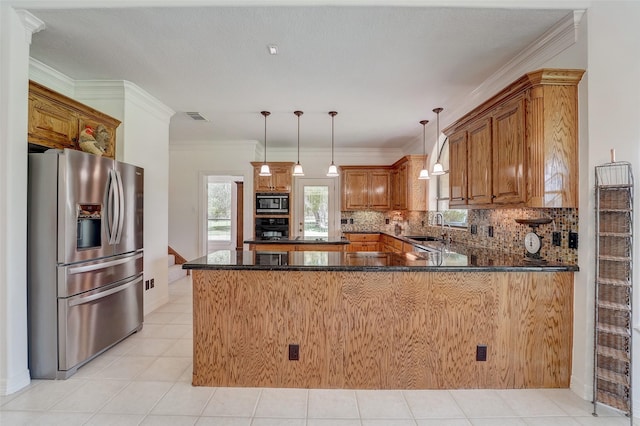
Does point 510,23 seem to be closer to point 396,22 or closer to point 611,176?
point 396,22

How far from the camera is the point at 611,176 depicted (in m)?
2.01

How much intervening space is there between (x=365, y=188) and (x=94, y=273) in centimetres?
496

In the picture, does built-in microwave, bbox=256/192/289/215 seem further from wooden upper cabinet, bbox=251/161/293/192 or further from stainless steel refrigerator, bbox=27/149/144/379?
stainless steel refrigerator, bbox=27/149/144/379

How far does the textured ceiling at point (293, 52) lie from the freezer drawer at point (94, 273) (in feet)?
6.12

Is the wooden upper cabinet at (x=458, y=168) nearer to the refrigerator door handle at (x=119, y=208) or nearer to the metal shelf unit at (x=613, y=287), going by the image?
the metal shelf unit at (x=613, y=287)

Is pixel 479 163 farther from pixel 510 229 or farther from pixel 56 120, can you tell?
pixel 56 120

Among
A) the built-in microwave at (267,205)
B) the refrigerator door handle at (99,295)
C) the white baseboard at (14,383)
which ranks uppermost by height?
the built-in microwave at (267,205)

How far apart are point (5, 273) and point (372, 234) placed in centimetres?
531

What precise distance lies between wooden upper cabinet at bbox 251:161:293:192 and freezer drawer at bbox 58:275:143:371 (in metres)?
3.29

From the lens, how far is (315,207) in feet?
22.6

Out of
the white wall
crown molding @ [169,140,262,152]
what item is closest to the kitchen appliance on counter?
crown molding @ [169,140,262,152]

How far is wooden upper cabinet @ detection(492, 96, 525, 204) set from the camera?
2320mm

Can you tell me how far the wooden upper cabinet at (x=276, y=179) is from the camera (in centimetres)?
623

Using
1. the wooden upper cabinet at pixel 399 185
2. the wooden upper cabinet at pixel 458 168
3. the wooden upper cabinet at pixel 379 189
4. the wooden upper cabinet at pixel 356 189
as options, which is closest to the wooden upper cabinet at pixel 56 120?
the wooden upper cabinet at pixel 458 168
